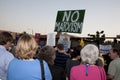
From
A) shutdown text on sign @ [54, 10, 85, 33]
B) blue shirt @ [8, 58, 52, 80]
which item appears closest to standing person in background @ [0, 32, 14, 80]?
blue shirt @ [8, 58, 52, 80]

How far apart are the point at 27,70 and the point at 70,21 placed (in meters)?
5.86

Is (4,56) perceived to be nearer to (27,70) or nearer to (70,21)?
(27,70)

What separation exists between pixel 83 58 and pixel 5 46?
1.39 meters

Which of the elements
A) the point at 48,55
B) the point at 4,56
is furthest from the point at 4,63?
the point at 48,55

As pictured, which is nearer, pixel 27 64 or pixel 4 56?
pixel 27 64

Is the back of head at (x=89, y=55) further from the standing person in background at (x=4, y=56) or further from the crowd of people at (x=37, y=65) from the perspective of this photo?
the standing person in background at (x=4, y=56)

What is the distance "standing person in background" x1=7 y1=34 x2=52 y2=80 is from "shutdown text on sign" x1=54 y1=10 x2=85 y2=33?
5.43 meters

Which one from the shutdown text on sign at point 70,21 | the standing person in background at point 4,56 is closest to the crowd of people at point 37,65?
the standing person in background at point 4,56

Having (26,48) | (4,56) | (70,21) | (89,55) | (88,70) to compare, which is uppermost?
(70,21)

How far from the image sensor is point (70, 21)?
9422 mm

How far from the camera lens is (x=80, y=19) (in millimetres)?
9031

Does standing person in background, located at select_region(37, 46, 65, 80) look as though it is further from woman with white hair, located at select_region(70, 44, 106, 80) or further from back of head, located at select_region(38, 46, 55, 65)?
woman with white hair, located at select_region(70, 44, 106, 80)

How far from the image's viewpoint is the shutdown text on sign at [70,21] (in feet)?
30.1

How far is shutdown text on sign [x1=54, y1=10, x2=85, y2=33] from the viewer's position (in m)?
9.18
